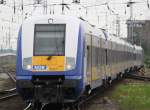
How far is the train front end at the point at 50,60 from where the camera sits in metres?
15.1

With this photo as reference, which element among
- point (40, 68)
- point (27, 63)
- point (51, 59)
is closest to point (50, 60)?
point (51, 59)

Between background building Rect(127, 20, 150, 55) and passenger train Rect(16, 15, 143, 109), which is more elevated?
background building Rect(127, 20, 150, 55)

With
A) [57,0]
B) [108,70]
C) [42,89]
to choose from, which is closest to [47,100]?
[42,89]

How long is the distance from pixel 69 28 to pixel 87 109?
290cm

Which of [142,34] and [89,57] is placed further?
[142,34]

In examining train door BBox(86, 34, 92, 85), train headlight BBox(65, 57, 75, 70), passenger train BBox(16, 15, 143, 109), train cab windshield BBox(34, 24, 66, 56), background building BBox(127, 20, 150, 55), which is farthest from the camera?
background building BBox(127, 20, 150, 55)

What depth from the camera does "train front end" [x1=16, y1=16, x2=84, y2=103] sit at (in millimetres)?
15094

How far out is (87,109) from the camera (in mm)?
16656

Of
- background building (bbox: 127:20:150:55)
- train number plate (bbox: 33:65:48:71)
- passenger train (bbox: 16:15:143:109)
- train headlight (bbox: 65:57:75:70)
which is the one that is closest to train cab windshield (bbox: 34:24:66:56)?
passenger train (bbox: 16:15:143:109)

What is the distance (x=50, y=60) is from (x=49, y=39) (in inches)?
27.3

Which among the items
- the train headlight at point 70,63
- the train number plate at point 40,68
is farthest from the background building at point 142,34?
the train number plate at point 40,68

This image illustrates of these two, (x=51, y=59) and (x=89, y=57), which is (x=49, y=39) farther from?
(x=89, y=57)

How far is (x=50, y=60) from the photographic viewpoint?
15227 millimetres

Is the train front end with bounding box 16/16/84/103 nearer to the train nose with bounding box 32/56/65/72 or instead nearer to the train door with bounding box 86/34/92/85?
the train nose with bounding box 32/56/65/72
